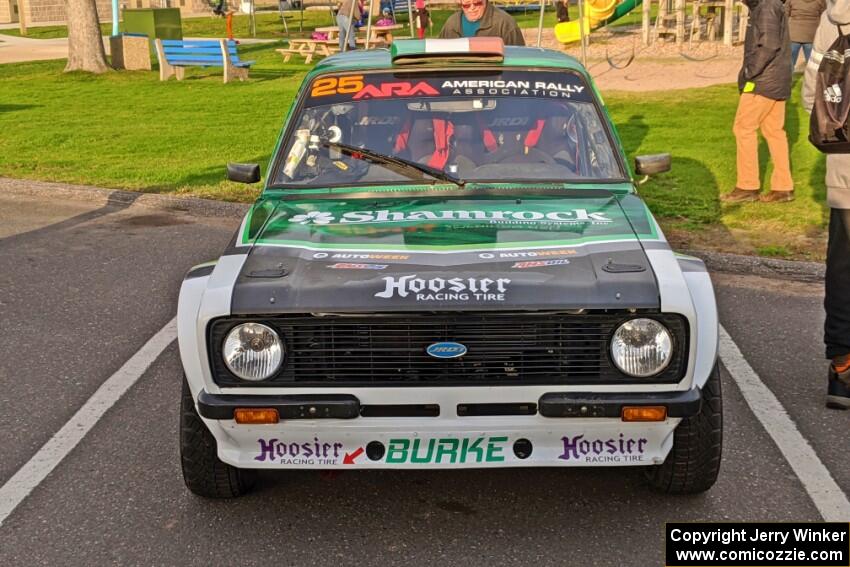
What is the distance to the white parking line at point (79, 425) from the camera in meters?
4.74

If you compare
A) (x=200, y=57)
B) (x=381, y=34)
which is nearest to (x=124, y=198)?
(x=200, y=57)

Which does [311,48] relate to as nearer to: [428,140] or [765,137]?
[765,137]

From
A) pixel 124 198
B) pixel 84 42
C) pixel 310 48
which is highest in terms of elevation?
pixel 124 198

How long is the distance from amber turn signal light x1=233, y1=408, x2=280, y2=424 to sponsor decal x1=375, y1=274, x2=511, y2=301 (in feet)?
1.74

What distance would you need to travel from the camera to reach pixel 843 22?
5316 mm

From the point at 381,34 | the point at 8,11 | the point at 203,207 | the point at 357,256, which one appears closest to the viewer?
the point at 357,256

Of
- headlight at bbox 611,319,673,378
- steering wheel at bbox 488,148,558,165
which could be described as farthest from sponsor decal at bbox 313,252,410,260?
steering wheel at bbox 488,148,558,165

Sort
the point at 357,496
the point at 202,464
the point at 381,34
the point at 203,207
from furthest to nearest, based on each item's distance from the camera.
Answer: the point at 381,34
the point at 203,207
the point at 357,496
the point at 202,464

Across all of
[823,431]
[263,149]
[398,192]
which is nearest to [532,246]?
[398,192]

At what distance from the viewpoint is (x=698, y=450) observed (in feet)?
14.2

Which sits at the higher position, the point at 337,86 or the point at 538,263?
the point at 337,86

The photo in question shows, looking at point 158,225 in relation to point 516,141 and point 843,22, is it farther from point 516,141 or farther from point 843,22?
point 843,22

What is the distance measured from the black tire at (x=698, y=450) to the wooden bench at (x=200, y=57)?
755 inches

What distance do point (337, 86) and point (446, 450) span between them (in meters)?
2.34
